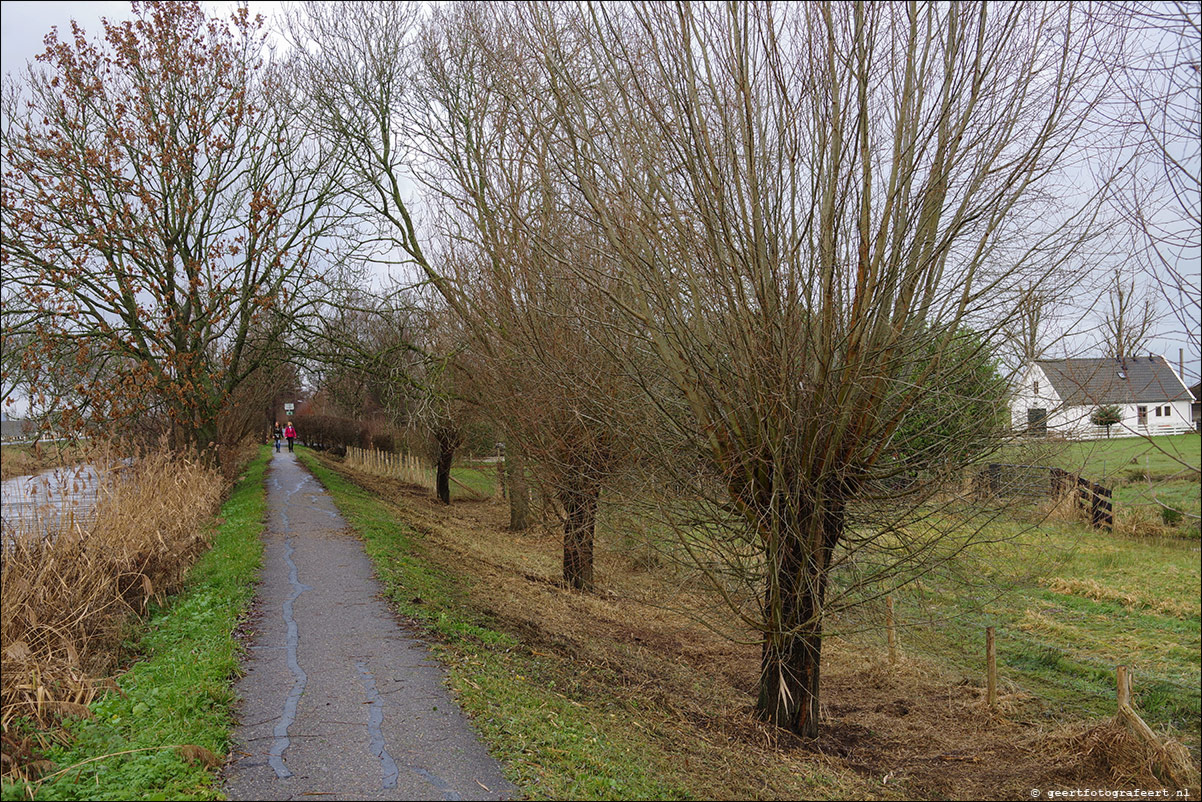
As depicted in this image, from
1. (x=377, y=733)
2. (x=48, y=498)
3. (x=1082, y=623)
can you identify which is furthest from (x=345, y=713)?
(x=1082, y=623)

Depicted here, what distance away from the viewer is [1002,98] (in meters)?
5.79

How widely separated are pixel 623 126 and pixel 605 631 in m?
6.12

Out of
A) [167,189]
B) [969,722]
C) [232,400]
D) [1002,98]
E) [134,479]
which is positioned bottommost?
[969,722]

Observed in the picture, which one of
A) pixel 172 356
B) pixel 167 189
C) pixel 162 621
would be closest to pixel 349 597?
pixel 162 621

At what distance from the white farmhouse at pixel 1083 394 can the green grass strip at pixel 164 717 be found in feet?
19.4

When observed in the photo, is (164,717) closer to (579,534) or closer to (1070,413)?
(1070,413)

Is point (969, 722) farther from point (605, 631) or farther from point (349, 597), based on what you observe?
point (349, 597)

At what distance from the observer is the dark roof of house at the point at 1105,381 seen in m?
5.82

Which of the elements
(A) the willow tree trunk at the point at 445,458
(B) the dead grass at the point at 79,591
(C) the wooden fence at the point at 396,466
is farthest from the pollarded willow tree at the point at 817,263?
(C) the wooden fence at the point at 396,466

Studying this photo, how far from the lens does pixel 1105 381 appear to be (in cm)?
625

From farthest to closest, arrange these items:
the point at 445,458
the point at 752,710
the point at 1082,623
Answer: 1. the point at 445,458
2. the point at 1082,623
3. the point at 752,710

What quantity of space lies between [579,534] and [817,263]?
651 centimetres

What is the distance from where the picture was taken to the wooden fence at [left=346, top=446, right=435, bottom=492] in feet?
102

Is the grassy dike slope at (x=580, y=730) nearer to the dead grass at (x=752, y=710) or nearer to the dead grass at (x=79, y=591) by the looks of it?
the dead grass at (x=752, y=710)
